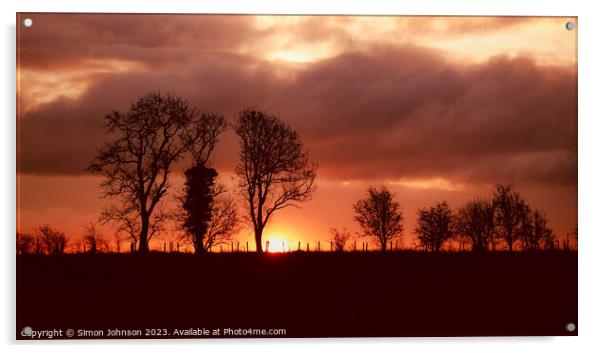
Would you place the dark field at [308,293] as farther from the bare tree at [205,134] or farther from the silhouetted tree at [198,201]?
the bare tree at [205,134]

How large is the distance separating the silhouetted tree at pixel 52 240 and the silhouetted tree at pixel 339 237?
332cm

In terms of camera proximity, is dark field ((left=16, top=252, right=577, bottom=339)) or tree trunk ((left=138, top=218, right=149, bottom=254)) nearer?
dark field ((left=16, top=252, right=577, bottom=339))

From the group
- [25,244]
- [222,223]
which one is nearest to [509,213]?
[222,223]

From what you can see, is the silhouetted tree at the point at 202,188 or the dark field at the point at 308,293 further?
the silhouetted tree at the point at 202,188

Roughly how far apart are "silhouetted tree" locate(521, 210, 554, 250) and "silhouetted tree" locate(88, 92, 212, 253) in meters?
4.25

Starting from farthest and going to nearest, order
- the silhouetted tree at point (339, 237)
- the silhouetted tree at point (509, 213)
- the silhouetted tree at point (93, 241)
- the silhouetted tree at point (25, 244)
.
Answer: the silhouetted tree at point (509, 213) < the silhouetted tree at point (339, 237) < the silhouetted tree at point (93, 241) < the silhouetted tree at point (25, 244)

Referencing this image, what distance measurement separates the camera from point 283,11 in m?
9.66

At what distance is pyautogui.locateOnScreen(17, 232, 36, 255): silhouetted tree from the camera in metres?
9.34

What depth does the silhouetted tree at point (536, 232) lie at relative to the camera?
980cm

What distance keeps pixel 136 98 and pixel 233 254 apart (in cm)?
231

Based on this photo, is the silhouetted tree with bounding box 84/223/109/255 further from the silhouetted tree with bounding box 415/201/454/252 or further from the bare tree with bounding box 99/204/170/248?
the silhouetted tree with bounding box 415/201/454/252

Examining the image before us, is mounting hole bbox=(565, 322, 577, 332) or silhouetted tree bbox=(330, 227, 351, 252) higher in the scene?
silhouetted tree bbox=(330, 227, 351, 252)

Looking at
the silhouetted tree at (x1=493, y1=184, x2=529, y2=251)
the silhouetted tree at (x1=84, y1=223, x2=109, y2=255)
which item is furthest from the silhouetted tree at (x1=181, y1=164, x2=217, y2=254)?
the silhouetted tree at (x1=493, y1=184, x2=529, y2=251)

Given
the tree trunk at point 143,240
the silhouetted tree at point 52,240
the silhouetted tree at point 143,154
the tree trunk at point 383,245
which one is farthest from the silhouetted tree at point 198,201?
the tree trunk at point 383,245
